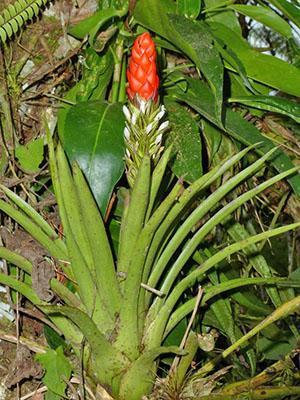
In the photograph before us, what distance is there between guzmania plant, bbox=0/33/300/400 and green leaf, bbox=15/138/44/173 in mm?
125

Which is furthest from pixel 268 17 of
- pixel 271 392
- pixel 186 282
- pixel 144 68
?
pixel 271 392

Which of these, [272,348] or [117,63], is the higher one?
[117,63]

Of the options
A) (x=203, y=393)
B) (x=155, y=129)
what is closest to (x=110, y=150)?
(x=155, y=129)

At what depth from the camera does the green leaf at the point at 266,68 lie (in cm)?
98

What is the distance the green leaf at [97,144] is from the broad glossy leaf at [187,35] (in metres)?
0.14

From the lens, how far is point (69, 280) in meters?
0.82

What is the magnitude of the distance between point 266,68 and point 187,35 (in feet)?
0.60

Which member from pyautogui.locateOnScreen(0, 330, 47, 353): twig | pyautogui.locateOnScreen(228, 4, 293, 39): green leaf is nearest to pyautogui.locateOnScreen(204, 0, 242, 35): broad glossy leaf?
pyautogui.locateOnScreen(228, 4, 293, 39): green leaf

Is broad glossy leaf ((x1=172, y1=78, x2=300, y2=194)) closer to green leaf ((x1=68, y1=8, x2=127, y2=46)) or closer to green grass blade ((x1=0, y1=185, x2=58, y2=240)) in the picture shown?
green leaf ((x1=68, y1=8, x2=127, y2=46))

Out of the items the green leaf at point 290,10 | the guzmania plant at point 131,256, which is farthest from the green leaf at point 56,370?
the green leaf at point 290,10

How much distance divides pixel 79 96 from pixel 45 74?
0.08 m

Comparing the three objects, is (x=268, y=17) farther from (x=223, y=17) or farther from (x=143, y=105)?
(x=143, y=105)

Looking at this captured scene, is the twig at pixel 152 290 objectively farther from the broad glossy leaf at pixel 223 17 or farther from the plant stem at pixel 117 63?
the broad glossy leaf at pixel 223 17

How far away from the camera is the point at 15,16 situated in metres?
0.94
